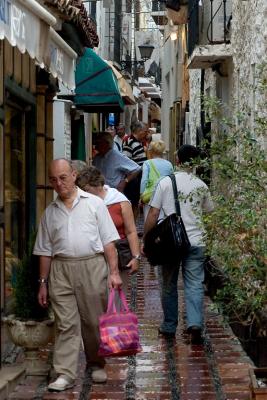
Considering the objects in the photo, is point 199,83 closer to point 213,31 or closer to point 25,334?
point 213,31

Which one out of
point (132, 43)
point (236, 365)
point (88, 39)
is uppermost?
point (132, 43)

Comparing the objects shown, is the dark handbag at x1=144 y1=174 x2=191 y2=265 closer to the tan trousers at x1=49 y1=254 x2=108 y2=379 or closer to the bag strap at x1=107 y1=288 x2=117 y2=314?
the tan trousers at x1=49 y1=254 x2=108 y2=379

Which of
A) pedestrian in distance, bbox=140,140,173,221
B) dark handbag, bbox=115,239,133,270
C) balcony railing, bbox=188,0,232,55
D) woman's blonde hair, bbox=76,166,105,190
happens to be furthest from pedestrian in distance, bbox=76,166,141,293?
balcony railing, bbox=188,0,232,55

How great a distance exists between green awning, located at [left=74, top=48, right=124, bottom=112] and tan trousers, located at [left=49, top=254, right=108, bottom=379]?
22.9ft

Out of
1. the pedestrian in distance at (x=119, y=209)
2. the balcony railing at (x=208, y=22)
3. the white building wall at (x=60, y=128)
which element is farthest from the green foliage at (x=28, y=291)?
the balcony railing at (x=208, y=22)

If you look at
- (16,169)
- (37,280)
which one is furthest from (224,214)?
(16,169)

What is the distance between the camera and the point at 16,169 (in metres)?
10.1

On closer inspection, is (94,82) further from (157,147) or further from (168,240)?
(168,240)

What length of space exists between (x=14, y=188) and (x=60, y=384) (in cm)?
307

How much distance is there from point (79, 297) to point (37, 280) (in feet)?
1.44

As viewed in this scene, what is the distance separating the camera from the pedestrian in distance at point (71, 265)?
295 inches

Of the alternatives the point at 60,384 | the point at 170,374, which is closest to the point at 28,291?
the point at 60,384

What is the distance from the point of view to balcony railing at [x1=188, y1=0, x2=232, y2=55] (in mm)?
16109

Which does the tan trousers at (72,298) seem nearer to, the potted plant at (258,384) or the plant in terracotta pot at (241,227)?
the plant in terracotta pot at (241,227)
